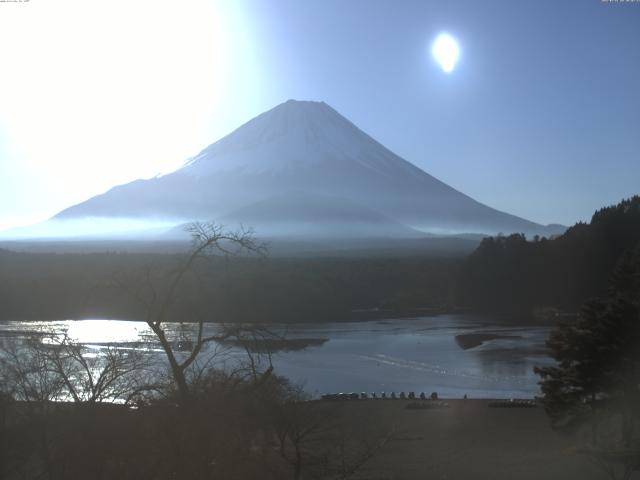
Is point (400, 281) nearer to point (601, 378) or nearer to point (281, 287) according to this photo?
point (281, 287)

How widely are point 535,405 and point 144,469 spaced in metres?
9.91

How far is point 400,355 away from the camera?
20.0 meters

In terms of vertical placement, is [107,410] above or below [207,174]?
below

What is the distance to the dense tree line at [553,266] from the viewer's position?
3434 centimetres

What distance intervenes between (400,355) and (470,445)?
383 inches

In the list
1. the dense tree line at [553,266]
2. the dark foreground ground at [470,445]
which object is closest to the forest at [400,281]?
the dense tree line at [553,266]

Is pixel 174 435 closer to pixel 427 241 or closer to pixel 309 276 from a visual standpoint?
pixel 309 276

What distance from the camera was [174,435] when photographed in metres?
3.89

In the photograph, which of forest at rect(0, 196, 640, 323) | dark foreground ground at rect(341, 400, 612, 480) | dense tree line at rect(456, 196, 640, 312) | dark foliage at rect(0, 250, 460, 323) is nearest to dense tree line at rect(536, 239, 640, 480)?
dark foreground ground at rect(341, 400, 612, 480)

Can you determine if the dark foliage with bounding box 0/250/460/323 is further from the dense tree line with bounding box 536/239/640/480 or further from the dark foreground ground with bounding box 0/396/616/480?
the dense tree line with bounding box 536/239/640/480

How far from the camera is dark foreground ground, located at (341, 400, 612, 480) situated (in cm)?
837

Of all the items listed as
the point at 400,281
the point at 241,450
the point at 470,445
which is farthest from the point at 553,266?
the point at 241,450

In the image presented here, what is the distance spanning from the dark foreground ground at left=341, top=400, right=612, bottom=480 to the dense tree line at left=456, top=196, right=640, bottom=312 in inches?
817

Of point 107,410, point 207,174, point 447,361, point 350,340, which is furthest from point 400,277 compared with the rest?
point 207,174
